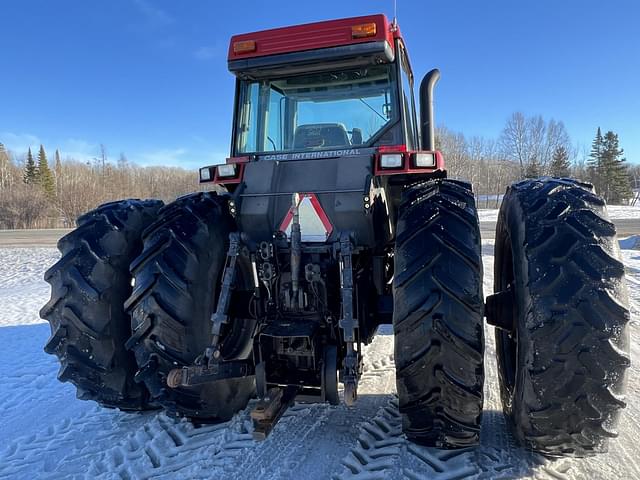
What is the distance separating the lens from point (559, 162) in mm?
47344

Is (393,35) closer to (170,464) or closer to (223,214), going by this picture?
(223,214)

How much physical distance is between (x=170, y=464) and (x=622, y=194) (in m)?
62.4

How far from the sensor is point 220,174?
138 inches

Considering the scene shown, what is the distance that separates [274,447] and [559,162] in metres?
52.2

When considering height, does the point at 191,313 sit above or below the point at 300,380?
above

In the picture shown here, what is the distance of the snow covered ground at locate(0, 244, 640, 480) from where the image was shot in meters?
2.70

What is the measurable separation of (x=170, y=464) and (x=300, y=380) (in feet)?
3.24

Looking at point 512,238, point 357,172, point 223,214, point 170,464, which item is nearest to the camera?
point 512,238

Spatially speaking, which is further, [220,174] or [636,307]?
[636,307]

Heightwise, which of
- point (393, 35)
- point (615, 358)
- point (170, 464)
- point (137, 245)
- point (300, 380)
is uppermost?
point (393, 35)

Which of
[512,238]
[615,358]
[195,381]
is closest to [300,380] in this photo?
[195,381]

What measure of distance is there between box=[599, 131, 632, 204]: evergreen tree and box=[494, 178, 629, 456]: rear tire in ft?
197

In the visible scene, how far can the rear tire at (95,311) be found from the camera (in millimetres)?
3115

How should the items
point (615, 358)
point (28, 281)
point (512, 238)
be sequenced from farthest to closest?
point (28, 281)
point (512, 238)
point (615, 358)
